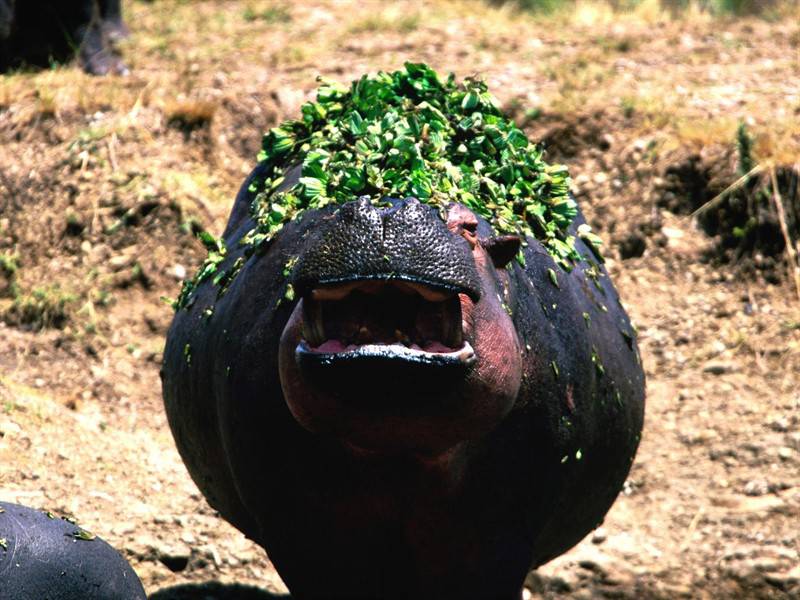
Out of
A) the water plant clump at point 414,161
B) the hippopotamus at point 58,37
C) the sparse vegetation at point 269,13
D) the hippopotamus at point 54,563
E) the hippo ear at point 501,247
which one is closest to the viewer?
the hippo ear at point 501,247

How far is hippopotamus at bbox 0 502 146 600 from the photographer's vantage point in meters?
4.68

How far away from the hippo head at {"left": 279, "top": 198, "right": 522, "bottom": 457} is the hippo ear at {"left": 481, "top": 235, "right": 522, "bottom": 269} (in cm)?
34

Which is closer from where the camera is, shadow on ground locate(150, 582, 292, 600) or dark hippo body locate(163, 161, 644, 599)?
dark hippo body locate(163, 161, 644, 599)

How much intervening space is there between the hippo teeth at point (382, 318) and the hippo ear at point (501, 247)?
511mm

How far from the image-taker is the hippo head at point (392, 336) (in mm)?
3770

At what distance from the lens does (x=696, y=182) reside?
31.0ft

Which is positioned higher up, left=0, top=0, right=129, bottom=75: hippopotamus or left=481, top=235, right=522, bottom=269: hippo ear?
left=481, top=235, right=522, bottom=269: hippo ear

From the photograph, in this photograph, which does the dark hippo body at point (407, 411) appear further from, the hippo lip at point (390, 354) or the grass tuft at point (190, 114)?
the grass tuft at point (190, 114)

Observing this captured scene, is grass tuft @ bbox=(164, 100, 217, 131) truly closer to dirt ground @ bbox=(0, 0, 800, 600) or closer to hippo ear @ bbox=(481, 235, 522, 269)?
dirt ground @ bbox=(0, 0, 800, 600)

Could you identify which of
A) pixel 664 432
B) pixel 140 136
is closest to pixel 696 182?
pixel 664 432

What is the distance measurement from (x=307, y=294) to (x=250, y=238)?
53.1 inches

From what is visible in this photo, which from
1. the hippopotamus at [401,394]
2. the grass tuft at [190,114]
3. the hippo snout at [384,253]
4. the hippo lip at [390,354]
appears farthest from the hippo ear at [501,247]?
the grass tuft at [190,114]

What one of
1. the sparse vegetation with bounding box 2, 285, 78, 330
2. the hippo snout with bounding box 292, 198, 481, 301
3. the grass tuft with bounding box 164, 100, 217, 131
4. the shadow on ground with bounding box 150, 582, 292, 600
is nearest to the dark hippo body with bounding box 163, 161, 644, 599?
the hippo snout with bounding box 292, 198, 481, 301

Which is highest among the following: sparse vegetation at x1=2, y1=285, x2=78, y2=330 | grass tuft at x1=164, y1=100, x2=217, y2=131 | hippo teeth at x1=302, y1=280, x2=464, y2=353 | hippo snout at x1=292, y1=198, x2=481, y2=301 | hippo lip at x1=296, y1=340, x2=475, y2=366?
hippo snout at x1=292, y1=198, x2=481, y2=301
